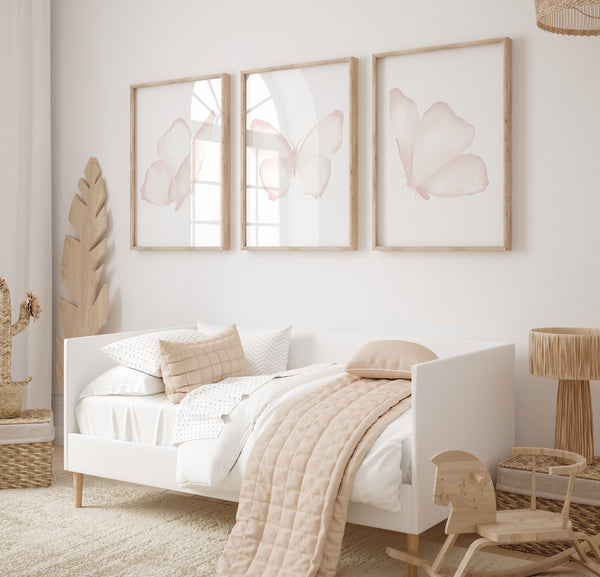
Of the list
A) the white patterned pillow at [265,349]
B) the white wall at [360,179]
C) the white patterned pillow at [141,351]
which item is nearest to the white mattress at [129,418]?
the white patterned pillow at [141,351]

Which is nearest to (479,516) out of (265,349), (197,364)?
(197,364)

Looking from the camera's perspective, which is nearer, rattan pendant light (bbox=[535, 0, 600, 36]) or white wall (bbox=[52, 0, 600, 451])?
rattan pendant light (bbox=[535, 0, 600, 36])

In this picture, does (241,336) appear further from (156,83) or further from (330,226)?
(156,83)

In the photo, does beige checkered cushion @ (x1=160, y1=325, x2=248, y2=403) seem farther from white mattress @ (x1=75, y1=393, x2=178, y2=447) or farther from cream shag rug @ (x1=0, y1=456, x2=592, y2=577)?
cream shag rug @ (x1=0, y1=456, x2=592, y2=577)

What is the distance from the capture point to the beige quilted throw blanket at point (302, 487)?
2434 mm

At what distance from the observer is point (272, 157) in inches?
150

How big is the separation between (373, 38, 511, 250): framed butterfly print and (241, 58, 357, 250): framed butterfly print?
16 centimetres

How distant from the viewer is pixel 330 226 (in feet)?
12.1

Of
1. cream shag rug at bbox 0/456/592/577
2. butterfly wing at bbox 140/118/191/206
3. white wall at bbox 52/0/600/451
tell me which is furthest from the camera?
butterfly wing at bbox 140/118/191/206

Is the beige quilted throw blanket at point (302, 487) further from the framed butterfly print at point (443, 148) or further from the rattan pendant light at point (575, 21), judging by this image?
the rattan pendant light at point (575, 21)

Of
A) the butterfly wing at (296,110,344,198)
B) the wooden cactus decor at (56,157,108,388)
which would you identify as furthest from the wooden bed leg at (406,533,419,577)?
the wooden cactus decor at (56,157,108,388)

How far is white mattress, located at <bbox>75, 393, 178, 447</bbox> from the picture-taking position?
10.1 ft

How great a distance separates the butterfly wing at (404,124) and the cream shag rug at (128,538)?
152cm

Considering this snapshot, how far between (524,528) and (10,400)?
238 centimetres
